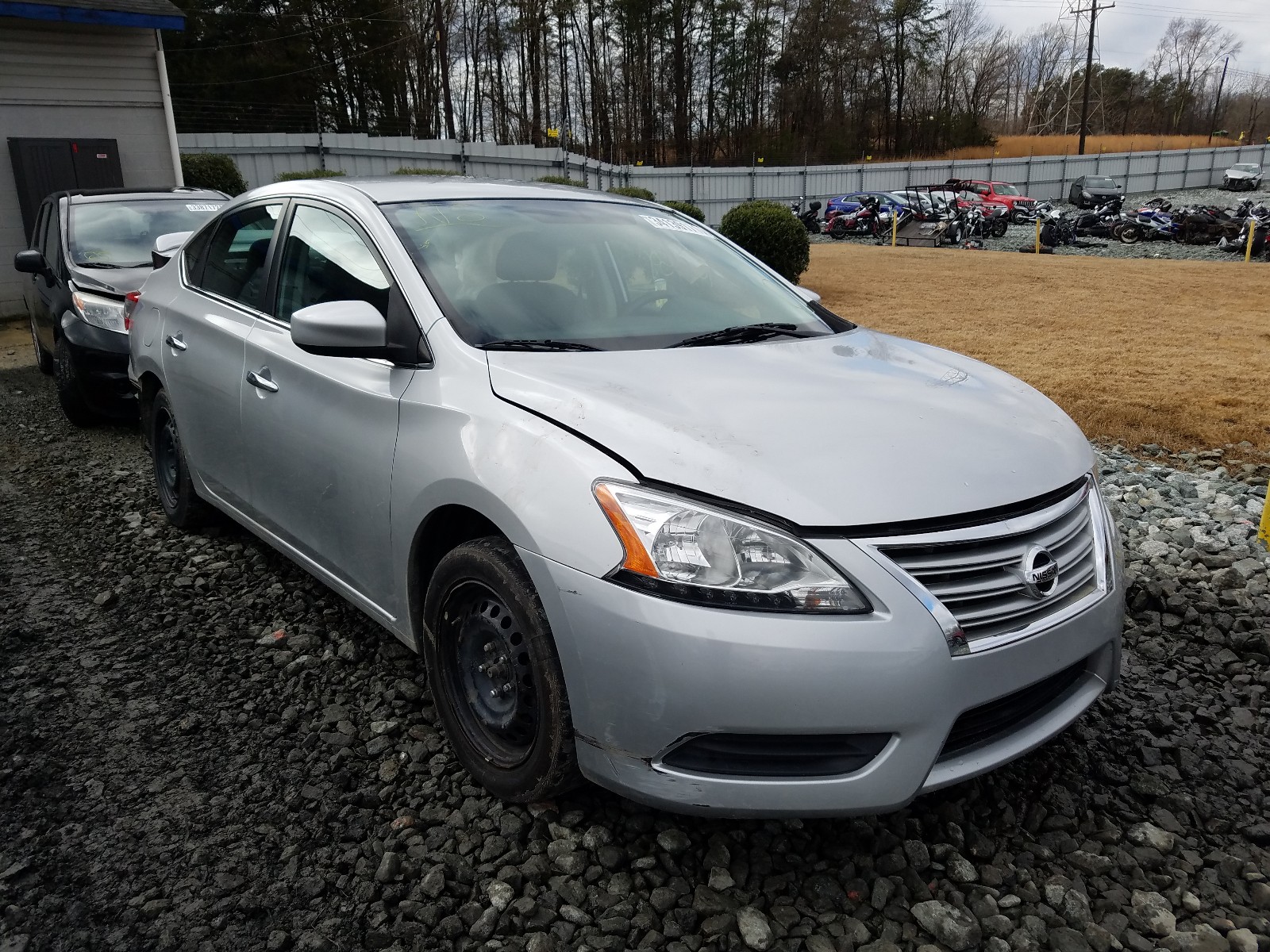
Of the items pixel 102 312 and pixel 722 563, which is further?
pixel 102 312

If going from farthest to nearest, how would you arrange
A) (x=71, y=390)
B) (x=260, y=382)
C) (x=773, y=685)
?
(x=71, y=390)
(x=260, y=382)
(x=773, y=685)

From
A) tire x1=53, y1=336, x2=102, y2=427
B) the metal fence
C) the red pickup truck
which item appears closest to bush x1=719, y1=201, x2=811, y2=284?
the metal fence

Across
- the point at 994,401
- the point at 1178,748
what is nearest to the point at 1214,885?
the point at 1178,748

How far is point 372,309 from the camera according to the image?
2.66 meters

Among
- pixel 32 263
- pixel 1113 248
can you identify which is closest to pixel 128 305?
pixel 32 263

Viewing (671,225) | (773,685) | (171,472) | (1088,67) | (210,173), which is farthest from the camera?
(1088,67)

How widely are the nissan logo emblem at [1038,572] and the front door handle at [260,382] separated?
248 cm

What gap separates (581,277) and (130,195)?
21.3 feet

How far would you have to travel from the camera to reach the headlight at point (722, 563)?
1.92 meters

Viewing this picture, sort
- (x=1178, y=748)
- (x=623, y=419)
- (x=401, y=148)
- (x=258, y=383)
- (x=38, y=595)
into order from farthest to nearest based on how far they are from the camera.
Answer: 1. (x=401, y=148)
2. (x=38, y=595)
3. (x=258, y=383)
4. (x=1178, y=748)
5. (x=623, y=419)

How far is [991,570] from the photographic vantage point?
2.04 metres

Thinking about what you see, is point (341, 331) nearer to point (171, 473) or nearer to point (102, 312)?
point (171, 473)

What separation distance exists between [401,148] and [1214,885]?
29186 millimetres

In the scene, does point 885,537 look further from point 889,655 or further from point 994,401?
point 994,401
